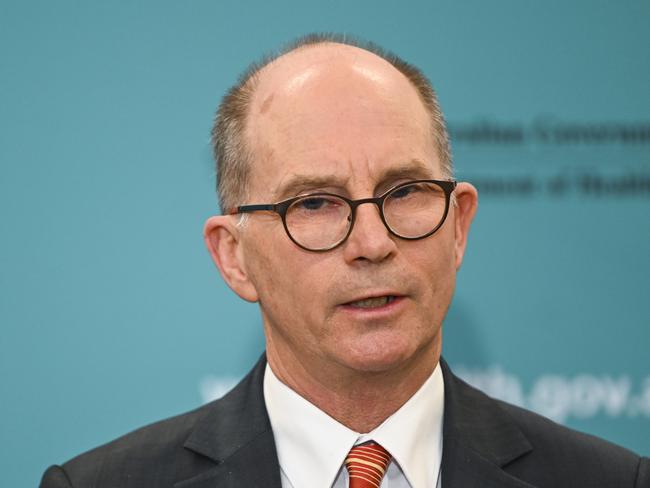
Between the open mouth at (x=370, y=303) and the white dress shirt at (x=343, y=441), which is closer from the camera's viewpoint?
the open mouth at (x=370, y=303)

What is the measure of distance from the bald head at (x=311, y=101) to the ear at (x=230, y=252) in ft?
0.17

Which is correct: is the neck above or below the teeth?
below

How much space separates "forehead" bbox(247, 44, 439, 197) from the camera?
80.3 inches

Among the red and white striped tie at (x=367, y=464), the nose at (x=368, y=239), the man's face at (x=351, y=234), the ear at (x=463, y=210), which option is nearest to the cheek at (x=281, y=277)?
the man's face at (x=351, y=234)

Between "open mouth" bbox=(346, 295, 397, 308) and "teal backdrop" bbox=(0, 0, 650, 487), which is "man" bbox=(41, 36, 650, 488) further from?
"teal backdrop" bbox=(0, 0, 650, 487)

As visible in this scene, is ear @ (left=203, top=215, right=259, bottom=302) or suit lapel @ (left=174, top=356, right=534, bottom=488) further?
ear @ (left=203, top=215, right=259, bottom=302)

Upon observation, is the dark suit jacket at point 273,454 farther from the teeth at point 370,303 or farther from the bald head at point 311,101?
the bald head at point 311,101

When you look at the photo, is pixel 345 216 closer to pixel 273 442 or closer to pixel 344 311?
pixel 344 311

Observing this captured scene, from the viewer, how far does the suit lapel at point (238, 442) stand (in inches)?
84.1

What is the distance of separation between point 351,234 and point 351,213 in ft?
0.18

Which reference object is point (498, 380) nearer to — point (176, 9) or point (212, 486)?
point (212, 486)

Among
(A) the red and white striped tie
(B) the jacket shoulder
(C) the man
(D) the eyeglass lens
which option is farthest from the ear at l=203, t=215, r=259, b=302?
(B) the jacket shoulder

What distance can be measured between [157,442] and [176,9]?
144 cm

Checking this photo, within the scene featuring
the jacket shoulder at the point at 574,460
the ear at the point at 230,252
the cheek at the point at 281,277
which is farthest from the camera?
the ear at the point at 230,252
